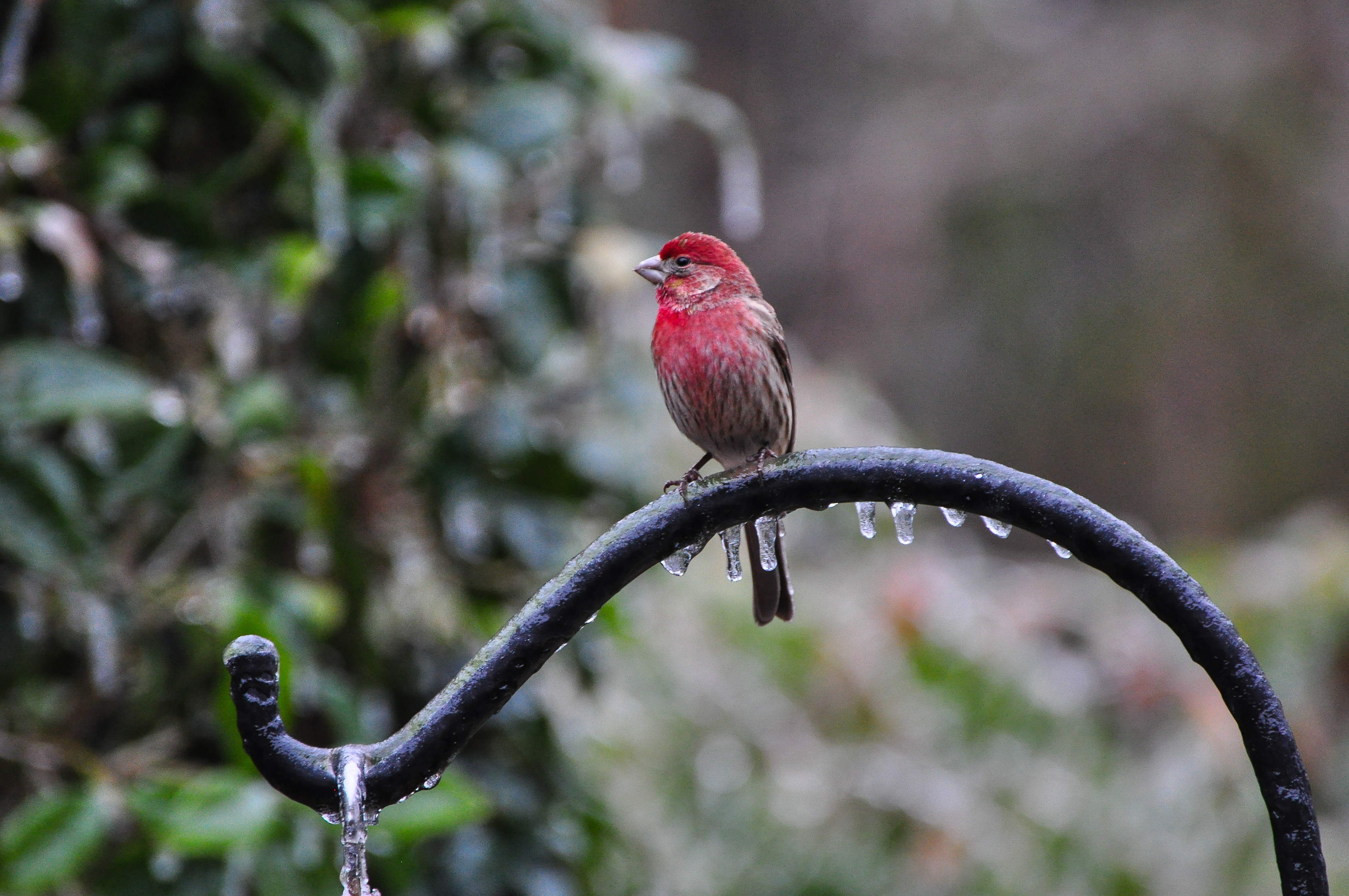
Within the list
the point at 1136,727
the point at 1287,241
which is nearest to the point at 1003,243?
the point at 1287,241

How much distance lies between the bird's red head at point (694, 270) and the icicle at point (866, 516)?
1.05 m

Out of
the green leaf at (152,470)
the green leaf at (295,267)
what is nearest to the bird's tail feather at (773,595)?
the green leaf at (295,267)

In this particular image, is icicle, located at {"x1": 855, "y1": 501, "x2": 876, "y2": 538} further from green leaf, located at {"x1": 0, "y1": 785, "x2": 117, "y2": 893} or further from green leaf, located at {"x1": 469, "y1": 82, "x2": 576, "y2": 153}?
green leaf, located at {"x1": 469, "y1": 82, "x2": 576, "y2": 153}

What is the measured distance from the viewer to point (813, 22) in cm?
1002

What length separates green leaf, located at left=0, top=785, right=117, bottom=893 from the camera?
2037mm

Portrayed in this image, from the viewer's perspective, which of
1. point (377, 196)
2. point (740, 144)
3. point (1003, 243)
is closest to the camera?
point (377, 196)

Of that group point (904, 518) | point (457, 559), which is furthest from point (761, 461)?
point (457, 559)

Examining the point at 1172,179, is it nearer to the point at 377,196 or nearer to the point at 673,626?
the point at 673,626

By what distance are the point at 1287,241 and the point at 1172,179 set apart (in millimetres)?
875

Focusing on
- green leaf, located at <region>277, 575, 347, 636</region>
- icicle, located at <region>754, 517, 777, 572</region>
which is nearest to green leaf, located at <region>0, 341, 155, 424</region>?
green leaf, located at <region>277, 575, 347, 636</region>

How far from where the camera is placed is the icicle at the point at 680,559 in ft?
4.57

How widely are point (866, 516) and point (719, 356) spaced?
908mm

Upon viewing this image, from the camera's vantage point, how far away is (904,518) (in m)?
1.37

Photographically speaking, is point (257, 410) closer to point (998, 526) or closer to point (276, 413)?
point (276, 413)
